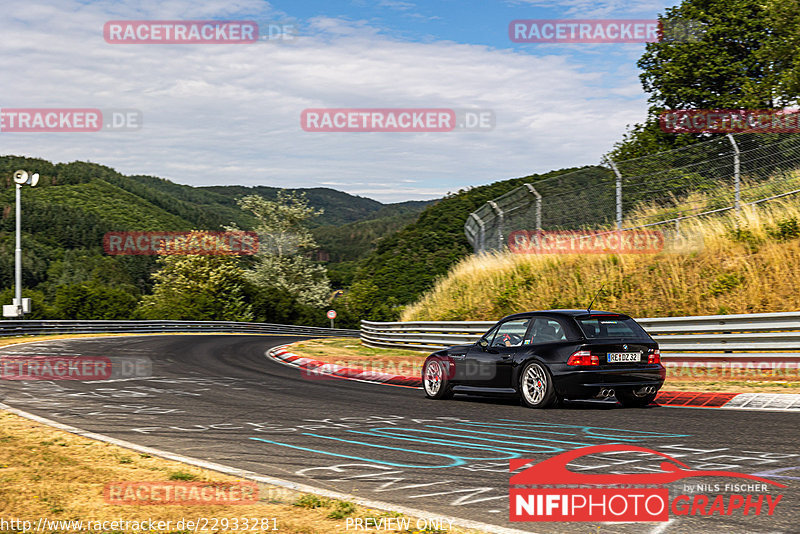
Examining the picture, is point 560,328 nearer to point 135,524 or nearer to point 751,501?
point 751,501

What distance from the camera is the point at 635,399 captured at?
11.0 m

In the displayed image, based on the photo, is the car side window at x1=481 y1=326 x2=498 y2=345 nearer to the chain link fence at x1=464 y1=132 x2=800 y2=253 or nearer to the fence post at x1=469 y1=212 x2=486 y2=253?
the chain link fence at x1=464 y1=132 x2=800 y2=253

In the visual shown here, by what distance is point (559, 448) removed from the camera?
736cm

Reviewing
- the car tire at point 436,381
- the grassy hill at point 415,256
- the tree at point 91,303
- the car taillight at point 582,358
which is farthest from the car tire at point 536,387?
the grassy hill at point 415,256

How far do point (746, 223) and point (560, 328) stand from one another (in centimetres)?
881

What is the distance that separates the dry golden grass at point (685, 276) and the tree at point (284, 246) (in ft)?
205

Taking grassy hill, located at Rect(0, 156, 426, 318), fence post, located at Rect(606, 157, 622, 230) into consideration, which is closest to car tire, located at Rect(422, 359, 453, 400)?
fence post, located at Rect(606, 157, 622, 230)

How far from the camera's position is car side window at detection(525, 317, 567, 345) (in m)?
10.8

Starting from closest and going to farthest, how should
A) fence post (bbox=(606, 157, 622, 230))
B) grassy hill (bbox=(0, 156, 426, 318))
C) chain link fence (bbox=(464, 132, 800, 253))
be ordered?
chain link fence (bbox=(464, 132, 800, 253)), fence post (bbox=(606, 157, 622, 230)), grassy hill (bbox=(0, 156, 426, 318))

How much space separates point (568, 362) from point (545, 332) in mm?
843

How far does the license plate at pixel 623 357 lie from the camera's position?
1039 centimetres

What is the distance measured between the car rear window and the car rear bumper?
54 centimetres

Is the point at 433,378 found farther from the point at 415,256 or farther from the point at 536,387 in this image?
the point at 415,256

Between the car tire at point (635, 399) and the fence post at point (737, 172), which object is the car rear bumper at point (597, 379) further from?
the fence post at point (737, 172)
